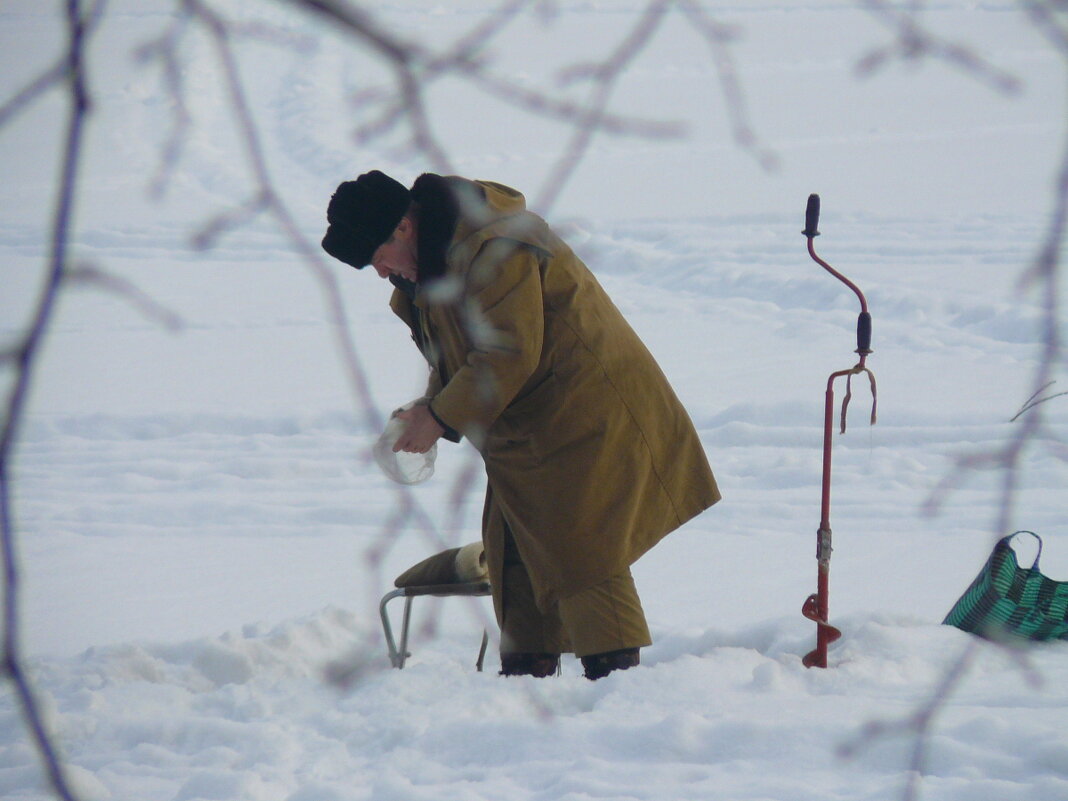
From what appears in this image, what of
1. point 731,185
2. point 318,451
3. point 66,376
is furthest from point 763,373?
point 731,185

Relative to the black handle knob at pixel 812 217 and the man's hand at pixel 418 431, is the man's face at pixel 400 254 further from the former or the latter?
the black handle knob at pixel 812 217

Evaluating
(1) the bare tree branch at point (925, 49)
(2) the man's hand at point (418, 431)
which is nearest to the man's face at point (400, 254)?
(2) the man's hand at point (418, 431)

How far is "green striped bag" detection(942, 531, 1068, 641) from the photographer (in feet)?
10.1

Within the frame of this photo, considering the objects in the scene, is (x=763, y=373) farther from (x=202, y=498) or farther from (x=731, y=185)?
(x=731, y=185)

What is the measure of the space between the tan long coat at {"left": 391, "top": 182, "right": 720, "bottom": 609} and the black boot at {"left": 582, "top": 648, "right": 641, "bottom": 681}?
7.3 inches

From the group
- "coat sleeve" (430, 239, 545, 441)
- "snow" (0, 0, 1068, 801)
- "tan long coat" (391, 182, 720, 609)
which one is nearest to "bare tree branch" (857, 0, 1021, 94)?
"snow" (0, 0, 1068, 801)

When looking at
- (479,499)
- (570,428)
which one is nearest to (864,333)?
(570,428)

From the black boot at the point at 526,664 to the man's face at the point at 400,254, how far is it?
1.06 metres

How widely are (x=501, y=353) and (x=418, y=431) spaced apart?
30 cm

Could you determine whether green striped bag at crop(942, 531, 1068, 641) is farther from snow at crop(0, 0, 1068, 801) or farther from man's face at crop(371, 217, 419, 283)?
man's face at crop(371, 217, 419, 283)

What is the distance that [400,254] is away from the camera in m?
2.54

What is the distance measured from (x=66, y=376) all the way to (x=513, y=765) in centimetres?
619

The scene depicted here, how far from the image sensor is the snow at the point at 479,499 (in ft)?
7.66

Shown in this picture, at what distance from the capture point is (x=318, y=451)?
237 inches
